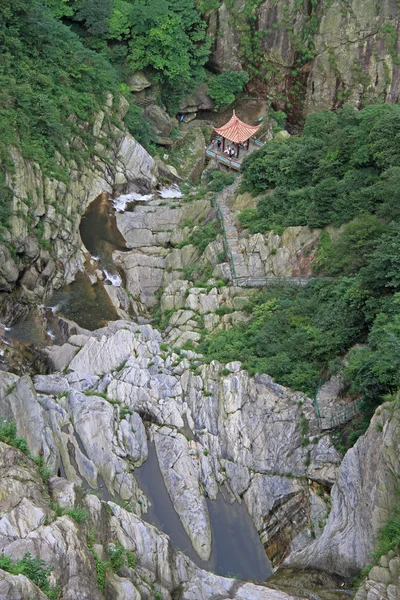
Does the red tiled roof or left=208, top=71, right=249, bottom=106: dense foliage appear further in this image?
left=208, top=71, right=249, bottom=106: dense foliage

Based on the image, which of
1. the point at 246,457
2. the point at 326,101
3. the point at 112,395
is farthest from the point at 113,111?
the point at 246,457

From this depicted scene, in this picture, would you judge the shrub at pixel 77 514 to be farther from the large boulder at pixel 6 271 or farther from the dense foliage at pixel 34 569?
the large boulder at pixel 6 271

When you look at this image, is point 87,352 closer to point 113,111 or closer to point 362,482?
point 362,482

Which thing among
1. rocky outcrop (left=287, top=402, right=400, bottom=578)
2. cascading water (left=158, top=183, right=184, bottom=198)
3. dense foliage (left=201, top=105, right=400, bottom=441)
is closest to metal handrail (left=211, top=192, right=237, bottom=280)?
dense foliage (left=201, top=105, right=400, bottom=441)

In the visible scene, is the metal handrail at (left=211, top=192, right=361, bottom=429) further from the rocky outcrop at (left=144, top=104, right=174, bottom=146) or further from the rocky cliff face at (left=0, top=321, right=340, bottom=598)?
the rocky outcrop at (left=144, top=104, right=174, bottom=146)

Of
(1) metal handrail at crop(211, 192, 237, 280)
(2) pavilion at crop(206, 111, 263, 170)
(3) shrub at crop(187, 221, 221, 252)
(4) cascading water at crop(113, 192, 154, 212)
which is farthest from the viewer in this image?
(2) pavilion at crop(206, 111, 263, 170)

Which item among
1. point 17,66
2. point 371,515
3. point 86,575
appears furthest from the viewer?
point 17,66

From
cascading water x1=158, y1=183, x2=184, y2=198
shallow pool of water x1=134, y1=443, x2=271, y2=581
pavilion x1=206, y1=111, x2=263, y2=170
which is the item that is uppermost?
pavilion x1=206, y1=111, x2=263, y2=170
